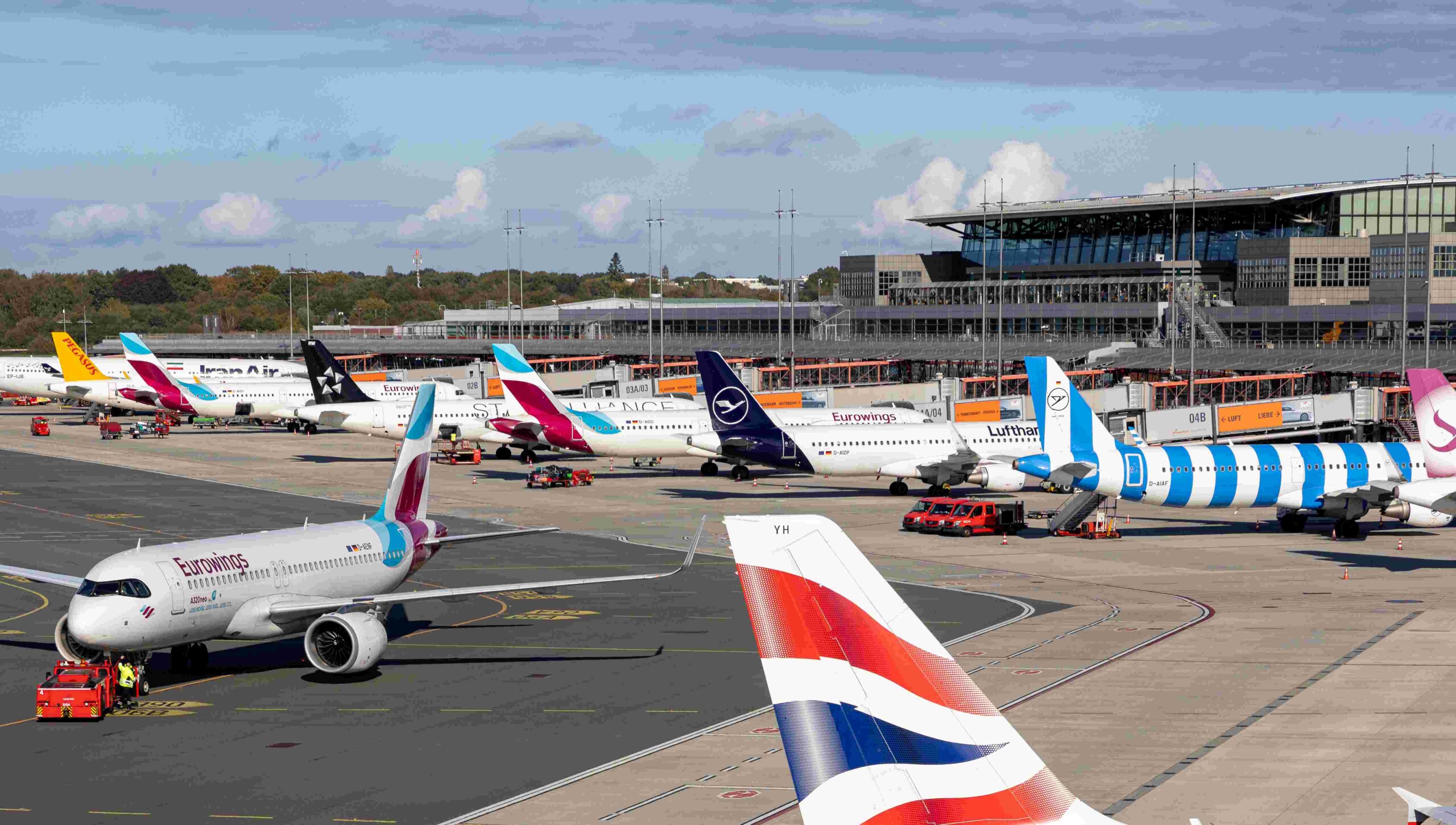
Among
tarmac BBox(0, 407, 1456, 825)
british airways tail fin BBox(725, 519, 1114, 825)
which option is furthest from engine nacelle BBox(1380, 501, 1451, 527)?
british airways tail fin BBox(725, 519, 1114, 825)

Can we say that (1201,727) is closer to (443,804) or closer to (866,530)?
(443,804)

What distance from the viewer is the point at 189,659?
37.1 metres

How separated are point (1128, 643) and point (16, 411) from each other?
478 feet

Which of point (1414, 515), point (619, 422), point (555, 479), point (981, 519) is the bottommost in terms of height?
point (981, 519)

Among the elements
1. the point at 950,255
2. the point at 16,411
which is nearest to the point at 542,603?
the point at 16,411

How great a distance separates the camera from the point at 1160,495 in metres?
61.9

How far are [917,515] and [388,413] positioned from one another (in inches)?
1855

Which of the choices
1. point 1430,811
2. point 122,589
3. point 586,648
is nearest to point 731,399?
point 586,648

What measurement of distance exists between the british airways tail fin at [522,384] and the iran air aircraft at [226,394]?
1312 inches

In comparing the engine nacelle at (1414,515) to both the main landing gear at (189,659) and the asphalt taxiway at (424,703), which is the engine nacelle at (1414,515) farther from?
the main landing gear at (189,659)

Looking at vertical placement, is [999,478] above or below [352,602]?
below

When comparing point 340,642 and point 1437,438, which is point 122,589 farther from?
point 1437,438

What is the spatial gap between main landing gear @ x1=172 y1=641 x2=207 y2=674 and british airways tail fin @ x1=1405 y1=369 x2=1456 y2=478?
4296 centimetres

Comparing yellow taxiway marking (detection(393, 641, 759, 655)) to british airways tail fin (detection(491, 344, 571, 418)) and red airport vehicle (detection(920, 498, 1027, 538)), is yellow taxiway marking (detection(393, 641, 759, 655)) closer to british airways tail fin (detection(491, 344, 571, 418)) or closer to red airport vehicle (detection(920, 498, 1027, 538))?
red airport vehicle (detection(920, 498, 1027, 538))
